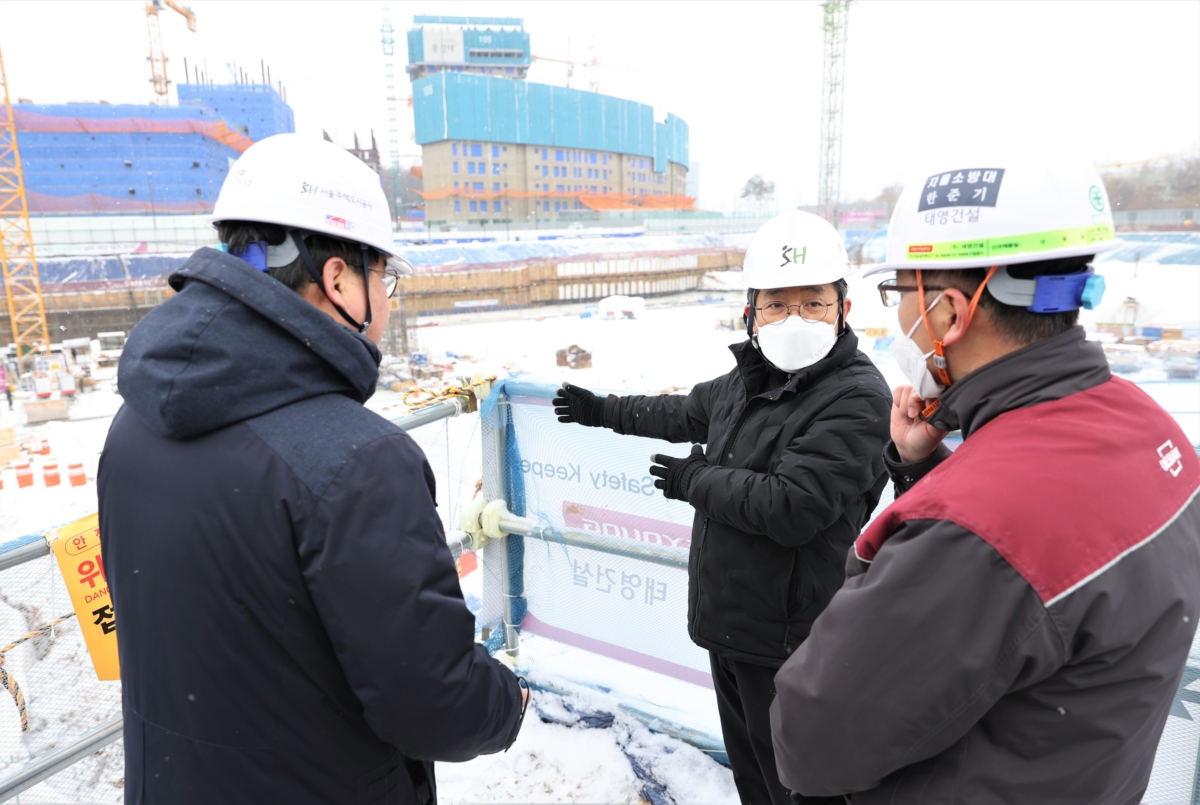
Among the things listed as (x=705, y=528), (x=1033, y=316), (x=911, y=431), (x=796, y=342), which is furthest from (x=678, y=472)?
(x=1033, y=316)

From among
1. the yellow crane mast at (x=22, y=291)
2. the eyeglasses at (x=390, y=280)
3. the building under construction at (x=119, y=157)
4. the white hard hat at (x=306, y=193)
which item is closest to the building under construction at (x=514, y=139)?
the building under construction at (x=119, y=157)

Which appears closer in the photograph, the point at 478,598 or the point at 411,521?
the point at 411,521

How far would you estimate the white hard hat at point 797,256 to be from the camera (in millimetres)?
2320

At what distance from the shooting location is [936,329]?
132 cm

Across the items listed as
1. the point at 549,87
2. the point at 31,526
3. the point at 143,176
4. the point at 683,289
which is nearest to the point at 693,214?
the point at 683,289

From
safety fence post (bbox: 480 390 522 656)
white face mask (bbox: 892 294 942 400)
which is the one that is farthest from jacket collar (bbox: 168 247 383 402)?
safety fence post (bbox: 480 390 522 656)

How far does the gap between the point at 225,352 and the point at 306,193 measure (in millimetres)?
414

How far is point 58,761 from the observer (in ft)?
6.81

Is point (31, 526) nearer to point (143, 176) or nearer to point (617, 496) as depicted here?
point (617, 496)

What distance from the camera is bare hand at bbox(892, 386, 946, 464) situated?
1.55 meters

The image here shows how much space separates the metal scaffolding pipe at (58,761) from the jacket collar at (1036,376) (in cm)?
255

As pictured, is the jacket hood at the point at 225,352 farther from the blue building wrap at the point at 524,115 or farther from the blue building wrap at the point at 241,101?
the blue building wrap at the point at 241,101

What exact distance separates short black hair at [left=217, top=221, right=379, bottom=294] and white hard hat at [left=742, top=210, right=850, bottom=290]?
138cm

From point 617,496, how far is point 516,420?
2.10 ft
